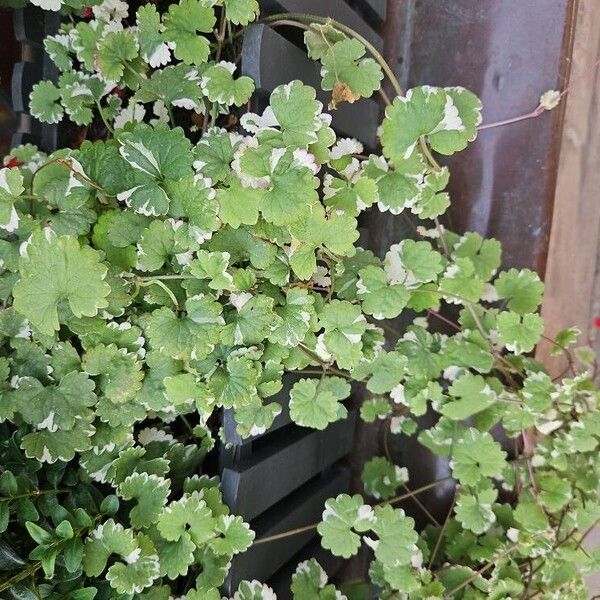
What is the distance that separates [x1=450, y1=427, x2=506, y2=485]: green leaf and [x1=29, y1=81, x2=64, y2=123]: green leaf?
1084 mm

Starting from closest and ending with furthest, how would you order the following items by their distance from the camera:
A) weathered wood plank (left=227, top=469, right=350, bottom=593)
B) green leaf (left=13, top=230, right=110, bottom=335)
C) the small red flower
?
green leaf (left=13, top=230, right=110, bottom=335) → the small red flower → weathered wood plank (left=227, top=469, right=350, bottom=593)

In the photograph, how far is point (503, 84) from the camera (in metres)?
1.48

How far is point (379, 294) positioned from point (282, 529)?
599mm

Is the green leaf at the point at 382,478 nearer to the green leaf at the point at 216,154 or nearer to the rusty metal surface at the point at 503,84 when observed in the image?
the rusty metal surface at the point at 503,84

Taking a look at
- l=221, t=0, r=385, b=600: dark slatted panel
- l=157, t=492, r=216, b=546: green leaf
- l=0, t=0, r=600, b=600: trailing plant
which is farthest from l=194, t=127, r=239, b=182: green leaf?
l=157, t=492, r=216, b=546: green leaf

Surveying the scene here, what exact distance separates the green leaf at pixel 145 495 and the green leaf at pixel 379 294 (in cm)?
48

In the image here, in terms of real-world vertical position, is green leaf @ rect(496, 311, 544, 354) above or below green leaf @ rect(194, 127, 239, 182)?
below

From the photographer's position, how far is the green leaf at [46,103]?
3.62 feet

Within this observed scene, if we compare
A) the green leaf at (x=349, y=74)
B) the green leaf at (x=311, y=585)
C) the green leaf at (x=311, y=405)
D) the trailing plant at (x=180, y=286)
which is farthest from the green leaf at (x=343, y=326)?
the green leaf at (x=311, y=585)

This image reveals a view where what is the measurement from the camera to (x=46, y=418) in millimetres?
971

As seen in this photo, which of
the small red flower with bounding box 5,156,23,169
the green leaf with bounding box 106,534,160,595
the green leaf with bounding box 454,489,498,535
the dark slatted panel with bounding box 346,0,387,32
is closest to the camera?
the green leaf with bounding box 106,534,160,595

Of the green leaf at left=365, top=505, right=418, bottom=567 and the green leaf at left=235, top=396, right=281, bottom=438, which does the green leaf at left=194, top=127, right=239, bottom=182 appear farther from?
the green leaf at left=365, top=505, right=418, bottom=567

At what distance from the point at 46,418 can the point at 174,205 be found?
0.42 metres

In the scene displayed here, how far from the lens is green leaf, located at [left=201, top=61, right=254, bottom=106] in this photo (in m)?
0.91
